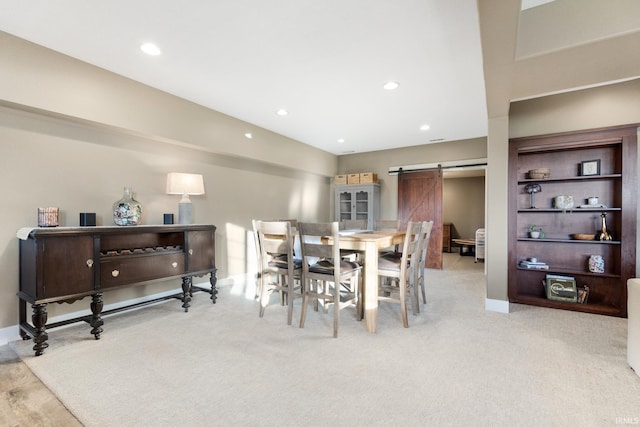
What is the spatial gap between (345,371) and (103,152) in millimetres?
3137

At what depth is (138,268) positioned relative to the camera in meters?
2.85

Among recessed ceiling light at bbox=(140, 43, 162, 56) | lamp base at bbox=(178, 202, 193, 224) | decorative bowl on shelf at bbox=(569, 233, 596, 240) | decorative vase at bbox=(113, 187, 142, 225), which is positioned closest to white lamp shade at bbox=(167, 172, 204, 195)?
lamp base at bbox=(178, 202, 193, 224)

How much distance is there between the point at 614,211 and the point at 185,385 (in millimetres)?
4431

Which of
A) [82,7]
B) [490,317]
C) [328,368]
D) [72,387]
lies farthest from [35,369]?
[490,317]

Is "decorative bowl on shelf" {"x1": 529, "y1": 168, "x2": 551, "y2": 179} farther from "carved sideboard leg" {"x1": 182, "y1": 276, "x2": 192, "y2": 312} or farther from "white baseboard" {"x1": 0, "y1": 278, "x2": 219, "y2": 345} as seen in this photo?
"white baseboard" {"x1": 0, "y1": 278, "x2": 219, "y2": 345}

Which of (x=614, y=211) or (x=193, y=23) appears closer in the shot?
(x=193, y=23)

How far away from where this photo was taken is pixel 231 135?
162 inches

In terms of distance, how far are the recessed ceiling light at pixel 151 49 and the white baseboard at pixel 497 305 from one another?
13.2ft

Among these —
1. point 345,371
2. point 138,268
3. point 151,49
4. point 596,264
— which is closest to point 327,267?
point 345,371

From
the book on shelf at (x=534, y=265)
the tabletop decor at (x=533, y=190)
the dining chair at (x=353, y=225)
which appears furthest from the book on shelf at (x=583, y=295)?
the dining chair at (x=353, y=225)

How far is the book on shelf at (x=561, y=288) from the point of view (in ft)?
10.7

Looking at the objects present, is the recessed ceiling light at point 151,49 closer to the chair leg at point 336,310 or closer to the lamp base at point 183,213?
the lamp base at point 183,213

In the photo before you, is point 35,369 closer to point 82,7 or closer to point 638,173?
point 82,7

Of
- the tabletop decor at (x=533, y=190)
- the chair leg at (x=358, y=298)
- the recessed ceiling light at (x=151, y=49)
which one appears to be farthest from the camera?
the tabletop decor at (x=533, y=190)
